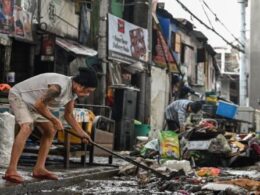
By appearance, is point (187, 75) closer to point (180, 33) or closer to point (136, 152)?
point (180, 33)

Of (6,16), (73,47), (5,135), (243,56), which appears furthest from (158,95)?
(5,135)

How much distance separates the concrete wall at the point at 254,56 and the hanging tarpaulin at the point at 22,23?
2392 centimetres

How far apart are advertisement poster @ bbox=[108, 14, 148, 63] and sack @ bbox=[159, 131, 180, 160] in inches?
222

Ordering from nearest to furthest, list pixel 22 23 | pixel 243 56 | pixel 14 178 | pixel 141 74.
Result: pixel 14 178, pixel 22 23, pixel 141 74, pixel 243 56

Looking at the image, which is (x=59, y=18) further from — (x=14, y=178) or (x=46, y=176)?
(x=14, y=178)

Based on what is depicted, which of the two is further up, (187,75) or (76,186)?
(187,75)

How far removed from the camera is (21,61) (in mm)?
15773

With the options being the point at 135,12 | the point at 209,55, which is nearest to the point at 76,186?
the point at 135,12

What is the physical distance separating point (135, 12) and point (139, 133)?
5.57 metres

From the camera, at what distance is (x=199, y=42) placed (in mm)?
35625

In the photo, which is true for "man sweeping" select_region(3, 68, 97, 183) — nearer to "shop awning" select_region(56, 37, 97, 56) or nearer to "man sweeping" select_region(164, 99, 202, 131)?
"man sweeping" select_region(164, 99, 202, 131)

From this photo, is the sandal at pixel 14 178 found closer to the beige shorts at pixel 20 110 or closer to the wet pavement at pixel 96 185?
the wet pavement at pixel 96 185

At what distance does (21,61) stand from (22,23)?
55.0 inches

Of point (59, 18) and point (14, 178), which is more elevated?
point (59, 18)
